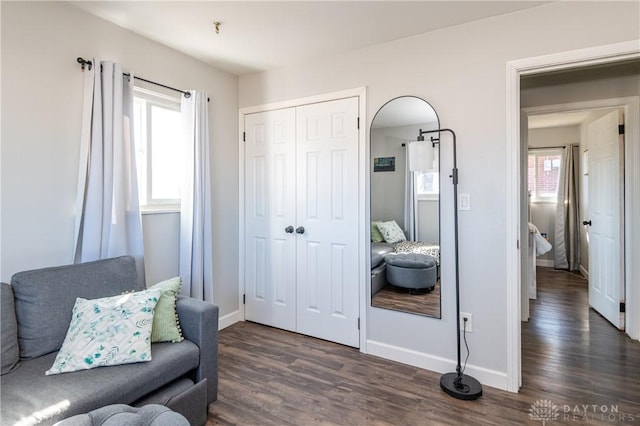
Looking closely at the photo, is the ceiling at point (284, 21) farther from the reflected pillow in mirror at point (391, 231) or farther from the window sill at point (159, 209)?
the reflected pillow in mirror at point (391, 231)

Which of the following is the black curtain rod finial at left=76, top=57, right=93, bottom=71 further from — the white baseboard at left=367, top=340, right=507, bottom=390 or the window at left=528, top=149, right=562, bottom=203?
the window at left=528, top=149, right=562, bottom=203

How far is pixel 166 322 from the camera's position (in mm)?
1841

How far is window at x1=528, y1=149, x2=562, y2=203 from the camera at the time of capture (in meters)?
5.84

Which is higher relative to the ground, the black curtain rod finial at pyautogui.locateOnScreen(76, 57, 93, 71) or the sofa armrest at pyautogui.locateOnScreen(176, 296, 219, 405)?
the black curtain rod finial at pyautogui.locateOnScreen(76, 57, 93, 71)

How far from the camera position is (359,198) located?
2723 millimetres

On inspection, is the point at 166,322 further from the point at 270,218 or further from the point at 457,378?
the point at 457,378

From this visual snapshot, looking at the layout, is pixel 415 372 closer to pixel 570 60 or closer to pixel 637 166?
pixel 570 60

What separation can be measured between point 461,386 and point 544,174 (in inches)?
205

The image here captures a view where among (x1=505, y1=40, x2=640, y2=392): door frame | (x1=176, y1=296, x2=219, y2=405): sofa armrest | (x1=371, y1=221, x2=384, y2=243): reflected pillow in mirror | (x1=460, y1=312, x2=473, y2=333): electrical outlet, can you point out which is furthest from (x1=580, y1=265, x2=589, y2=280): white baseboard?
(x1=176, y1=296, x2=219, y2=405): sofa armrest

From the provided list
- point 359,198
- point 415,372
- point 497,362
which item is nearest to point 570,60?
point 359,198

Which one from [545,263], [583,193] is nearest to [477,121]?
[583,193]

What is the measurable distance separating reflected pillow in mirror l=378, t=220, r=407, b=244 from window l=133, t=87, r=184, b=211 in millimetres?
1735

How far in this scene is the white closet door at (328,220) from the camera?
2.78 metres

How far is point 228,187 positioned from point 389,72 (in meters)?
1.78
